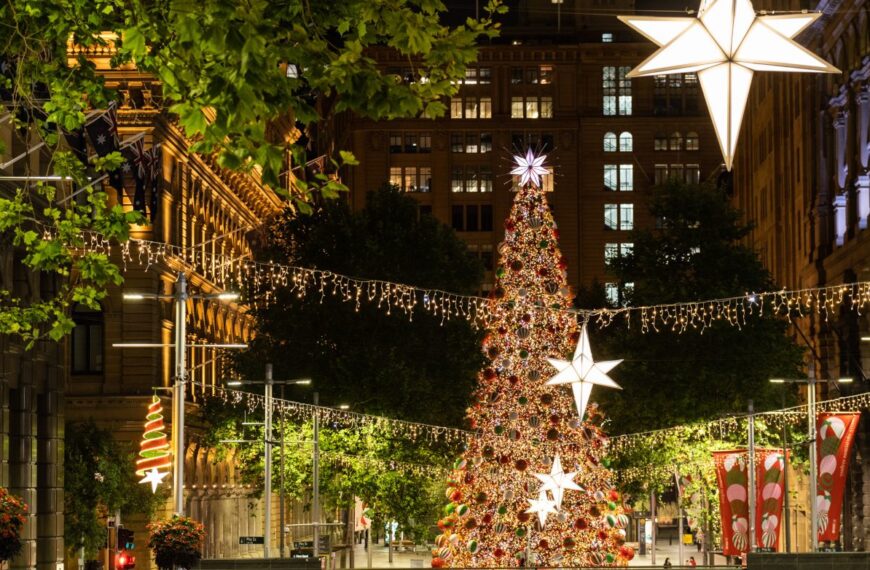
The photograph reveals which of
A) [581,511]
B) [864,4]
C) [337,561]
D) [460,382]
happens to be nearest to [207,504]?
[337,561]

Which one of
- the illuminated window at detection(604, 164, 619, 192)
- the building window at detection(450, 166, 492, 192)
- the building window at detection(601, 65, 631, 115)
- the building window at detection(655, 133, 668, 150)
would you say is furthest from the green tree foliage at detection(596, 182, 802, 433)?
the building window at detection(601, 65, 631, 115)

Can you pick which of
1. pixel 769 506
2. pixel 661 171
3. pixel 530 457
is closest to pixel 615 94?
pixel 661 171

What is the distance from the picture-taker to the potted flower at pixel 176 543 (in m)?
36.0

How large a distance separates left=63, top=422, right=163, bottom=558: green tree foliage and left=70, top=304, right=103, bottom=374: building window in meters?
6.97

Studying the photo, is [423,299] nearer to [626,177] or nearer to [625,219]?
[625,219]

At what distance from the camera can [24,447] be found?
42.8 metres

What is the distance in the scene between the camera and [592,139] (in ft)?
494

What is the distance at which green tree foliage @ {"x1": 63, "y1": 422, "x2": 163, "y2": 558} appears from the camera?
2191 inches

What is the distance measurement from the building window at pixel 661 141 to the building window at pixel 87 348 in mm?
88670

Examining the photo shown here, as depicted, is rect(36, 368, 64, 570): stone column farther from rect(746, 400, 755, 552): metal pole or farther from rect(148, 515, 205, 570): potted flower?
rect(746, 400, 755, 552): metal pole

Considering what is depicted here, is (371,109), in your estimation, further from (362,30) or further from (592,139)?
(592,139)

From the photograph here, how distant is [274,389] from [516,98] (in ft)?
271

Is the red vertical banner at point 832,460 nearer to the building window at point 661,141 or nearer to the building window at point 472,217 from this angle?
the building window at point 472,217

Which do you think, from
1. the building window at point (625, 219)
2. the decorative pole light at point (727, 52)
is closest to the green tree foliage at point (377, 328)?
the decorative pole light at point (727, 52)
